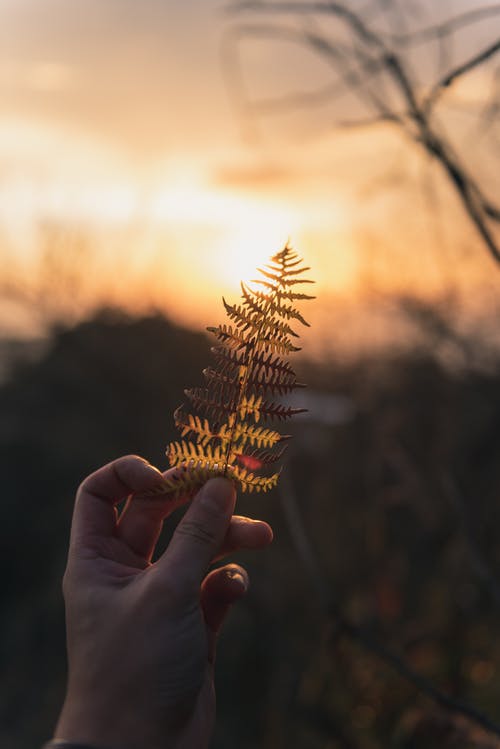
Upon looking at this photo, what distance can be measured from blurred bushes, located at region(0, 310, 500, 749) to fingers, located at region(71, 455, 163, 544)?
36.6 inches

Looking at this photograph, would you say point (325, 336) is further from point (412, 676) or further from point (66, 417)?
point (412, 676)

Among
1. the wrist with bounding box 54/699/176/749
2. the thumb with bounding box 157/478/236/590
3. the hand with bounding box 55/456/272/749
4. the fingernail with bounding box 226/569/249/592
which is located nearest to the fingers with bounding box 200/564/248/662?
the fingernail with bounding box 226/569/249/592

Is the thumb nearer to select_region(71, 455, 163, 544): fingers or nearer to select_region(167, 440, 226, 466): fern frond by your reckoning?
select_region(167, 440, 226, 466): fern frond

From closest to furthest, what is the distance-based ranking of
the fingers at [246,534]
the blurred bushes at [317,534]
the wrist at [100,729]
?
the wrist at [100,729] → the fingers at [246,534] → the blurred bushes at [317,534]

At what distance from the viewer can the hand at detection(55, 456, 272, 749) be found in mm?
1068

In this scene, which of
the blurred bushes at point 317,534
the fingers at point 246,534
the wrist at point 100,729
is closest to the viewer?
the wrist at point 100,729

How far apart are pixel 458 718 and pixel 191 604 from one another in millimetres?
1709

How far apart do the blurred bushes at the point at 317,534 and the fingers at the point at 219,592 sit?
2.32 feet

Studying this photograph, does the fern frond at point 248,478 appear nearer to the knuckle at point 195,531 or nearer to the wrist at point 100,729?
the knuckle at point 195,531

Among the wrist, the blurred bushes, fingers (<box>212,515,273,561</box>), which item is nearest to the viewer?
the wrist

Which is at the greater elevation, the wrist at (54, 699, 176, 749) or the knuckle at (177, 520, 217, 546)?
the knuckle at (177, 520, 217, 546)

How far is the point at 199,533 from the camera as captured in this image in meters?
1.13

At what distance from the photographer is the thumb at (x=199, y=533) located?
1.11m

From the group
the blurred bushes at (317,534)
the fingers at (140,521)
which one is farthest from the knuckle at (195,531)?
the blurred bushes at (317,534)
